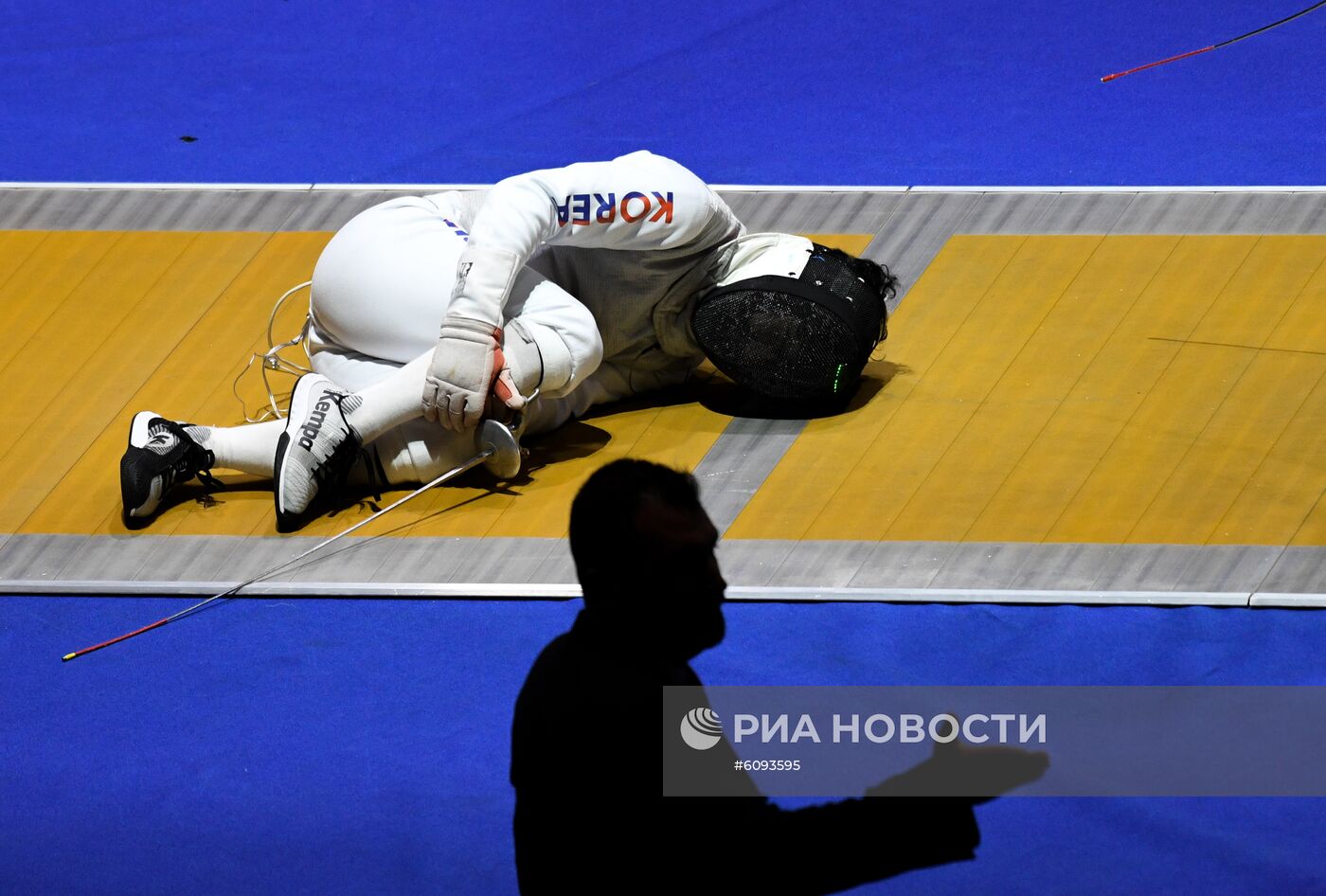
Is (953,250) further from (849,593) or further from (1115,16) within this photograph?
(1115,16)

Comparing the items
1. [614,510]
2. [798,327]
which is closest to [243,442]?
[798,327]

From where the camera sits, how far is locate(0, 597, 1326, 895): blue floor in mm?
2434

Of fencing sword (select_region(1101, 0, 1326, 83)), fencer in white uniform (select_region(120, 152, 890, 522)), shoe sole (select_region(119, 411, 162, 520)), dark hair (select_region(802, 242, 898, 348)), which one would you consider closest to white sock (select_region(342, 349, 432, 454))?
fencer in white uniform (select_region(120, 152, 890, 522))

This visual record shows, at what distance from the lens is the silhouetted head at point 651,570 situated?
5.02ft

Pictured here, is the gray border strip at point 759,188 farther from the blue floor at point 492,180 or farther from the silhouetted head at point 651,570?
the silhouetted head at point 651,570

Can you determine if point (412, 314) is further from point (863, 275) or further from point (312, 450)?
point (863, 275)

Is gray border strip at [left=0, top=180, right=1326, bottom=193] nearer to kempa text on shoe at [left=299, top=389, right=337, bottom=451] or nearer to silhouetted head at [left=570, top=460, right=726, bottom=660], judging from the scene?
kempa text on shoe at [left=299, top=389, right=337, bottom=451]

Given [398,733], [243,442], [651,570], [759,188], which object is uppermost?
[651,570]

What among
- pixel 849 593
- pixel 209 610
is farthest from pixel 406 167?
pixel 849 593

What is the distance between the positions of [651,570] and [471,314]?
1.77 m

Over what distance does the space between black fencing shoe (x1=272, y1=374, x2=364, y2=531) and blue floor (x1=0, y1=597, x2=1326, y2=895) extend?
0.28 m

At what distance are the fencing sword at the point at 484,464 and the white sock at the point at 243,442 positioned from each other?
10.8 inches

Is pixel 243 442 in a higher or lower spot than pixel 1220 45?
lower

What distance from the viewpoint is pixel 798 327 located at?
139 inches
